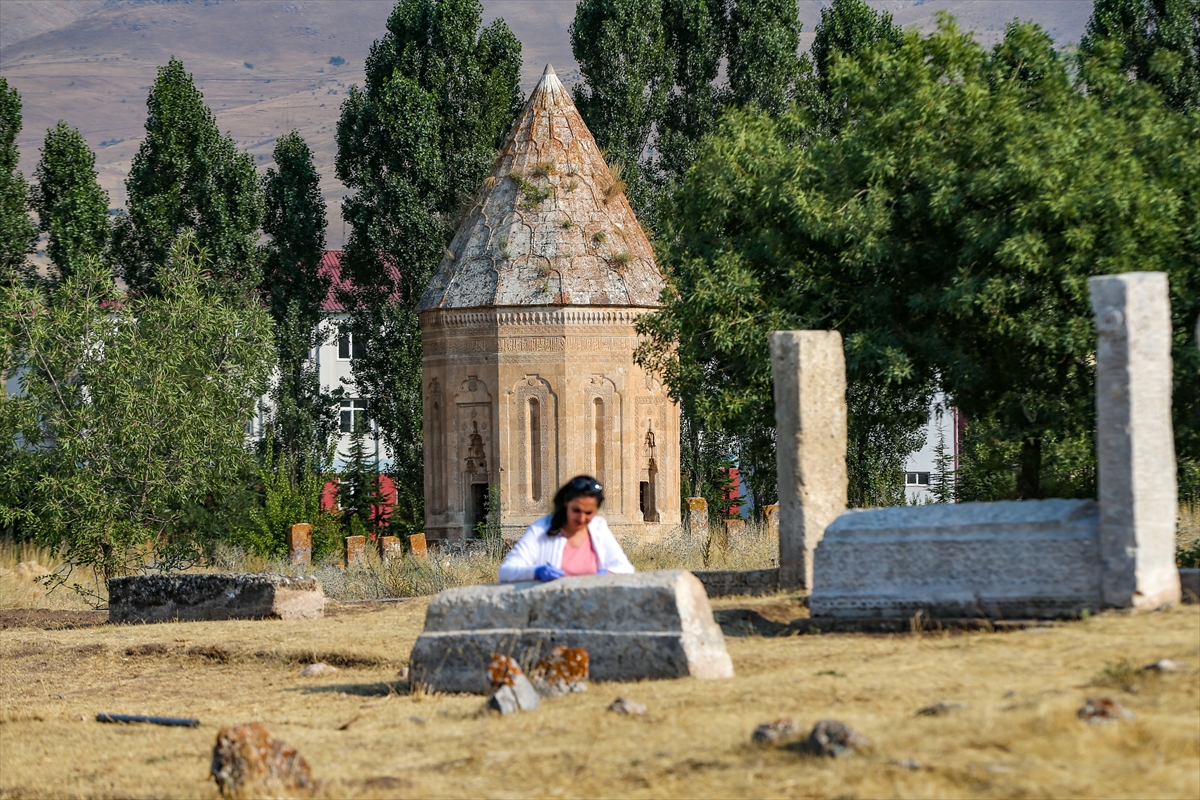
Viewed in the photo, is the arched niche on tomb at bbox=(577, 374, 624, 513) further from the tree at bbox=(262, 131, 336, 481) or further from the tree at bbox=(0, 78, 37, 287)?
the tree at bbox=(0, 78, 37, 287)

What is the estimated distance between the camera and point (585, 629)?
322 inches

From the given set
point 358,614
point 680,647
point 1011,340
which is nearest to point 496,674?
point 680,647

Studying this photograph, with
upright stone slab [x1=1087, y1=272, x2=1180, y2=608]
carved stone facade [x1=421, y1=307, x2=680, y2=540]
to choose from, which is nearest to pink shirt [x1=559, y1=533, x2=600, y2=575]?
upright stone slab [x1=1087, y1=272, x2=1180, y2=608]

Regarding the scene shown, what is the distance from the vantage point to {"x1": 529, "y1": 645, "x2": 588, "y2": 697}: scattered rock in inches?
309

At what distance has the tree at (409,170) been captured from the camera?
94.6 ft

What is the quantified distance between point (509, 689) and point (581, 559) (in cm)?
137

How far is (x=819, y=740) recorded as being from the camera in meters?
5.91

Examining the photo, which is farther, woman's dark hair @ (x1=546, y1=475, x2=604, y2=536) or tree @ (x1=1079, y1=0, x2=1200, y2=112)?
tree @ (x1=1079, y1=0, x2=1200, y2=112)

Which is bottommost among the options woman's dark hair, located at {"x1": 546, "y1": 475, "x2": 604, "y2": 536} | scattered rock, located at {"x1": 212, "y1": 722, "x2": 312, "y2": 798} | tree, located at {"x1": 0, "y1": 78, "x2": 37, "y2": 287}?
scattered rock, located at {"x1": 212, "y1": 722, "x2": 312, "y2": 798}

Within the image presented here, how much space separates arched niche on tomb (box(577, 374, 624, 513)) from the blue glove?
50.0 ft

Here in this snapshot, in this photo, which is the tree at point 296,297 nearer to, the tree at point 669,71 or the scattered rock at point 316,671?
the tree at point 669,71

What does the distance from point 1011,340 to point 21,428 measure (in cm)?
1354

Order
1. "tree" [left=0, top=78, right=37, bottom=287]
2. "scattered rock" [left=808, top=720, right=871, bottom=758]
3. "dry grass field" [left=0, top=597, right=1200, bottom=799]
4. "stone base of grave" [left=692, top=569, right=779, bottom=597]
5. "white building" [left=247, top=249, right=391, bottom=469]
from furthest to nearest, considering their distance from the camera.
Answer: "white building" [left=247, top=249, right=391, bottom=469] → "tree" [left=0, top=78, right=37, bottom=287] → "stone base of grave" [left=692, top=569, right=779, bottom=597] → "scattered rock" [left=808, top=720, right=871, bottom=758] → "dry grass field" [left=0, top=597, right=1200, bottom=799]

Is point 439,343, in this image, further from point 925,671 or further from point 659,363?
point 925,671
